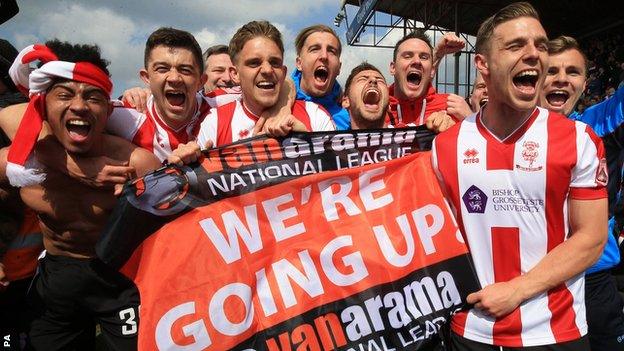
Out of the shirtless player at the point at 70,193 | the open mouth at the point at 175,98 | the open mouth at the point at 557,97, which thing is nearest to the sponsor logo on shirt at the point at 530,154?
the open mouth at the point at 557,97

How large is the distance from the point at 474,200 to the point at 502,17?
0.85m

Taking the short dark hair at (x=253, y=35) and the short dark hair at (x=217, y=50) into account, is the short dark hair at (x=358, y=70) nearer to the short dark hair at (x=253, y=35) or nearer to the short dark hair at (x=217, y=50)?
the short dark hair at (x=253, y=35)

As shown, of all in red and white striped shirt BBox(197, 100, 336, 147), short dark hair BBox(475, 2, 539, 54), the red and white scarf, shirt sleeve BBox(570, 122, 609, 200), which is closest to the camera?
shirt sleeve BBox(570, 122, 609, 200)

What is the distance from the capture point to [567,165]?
2131mm

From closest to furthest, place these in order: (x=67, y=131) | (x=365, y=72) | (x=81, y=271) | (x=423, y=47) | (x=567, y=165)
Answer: (x=567, y=165) → (x=67, y=131) → (x=81, y=271) → (x=365, y=72) → (x=423, y=47)

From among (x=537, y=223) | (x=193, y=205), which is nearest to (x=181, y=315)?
(x=193, y=205)

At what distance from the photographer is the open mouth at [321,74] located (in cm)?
408

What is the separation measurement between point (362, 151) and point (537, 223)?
0.95 metres

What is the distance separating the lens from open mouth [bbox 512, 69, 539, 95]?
87.4 inches

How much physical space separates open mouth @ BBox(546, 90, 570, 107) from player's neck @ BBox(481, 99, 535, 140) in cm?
106

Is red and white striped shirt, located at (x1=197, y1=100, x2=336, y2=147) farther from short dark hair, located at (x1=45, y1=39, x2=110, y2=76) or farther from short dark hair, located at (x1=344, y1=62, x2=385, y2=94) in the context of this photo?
short dark hair, located at (x1=45, y1=39, x2=110, y2=76)

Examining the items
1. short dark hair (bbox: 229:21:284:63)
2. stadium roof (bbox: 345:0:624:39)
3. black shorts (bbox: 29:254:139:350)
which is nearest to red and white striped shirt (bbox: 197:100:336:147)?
short dark hair (bbox: 229:21:284:63)

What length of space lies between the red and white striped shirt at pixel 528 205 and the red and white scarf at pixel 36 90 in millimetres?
1994

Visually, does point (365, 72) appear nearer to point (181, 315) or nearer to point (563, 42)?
point (563, 42)
